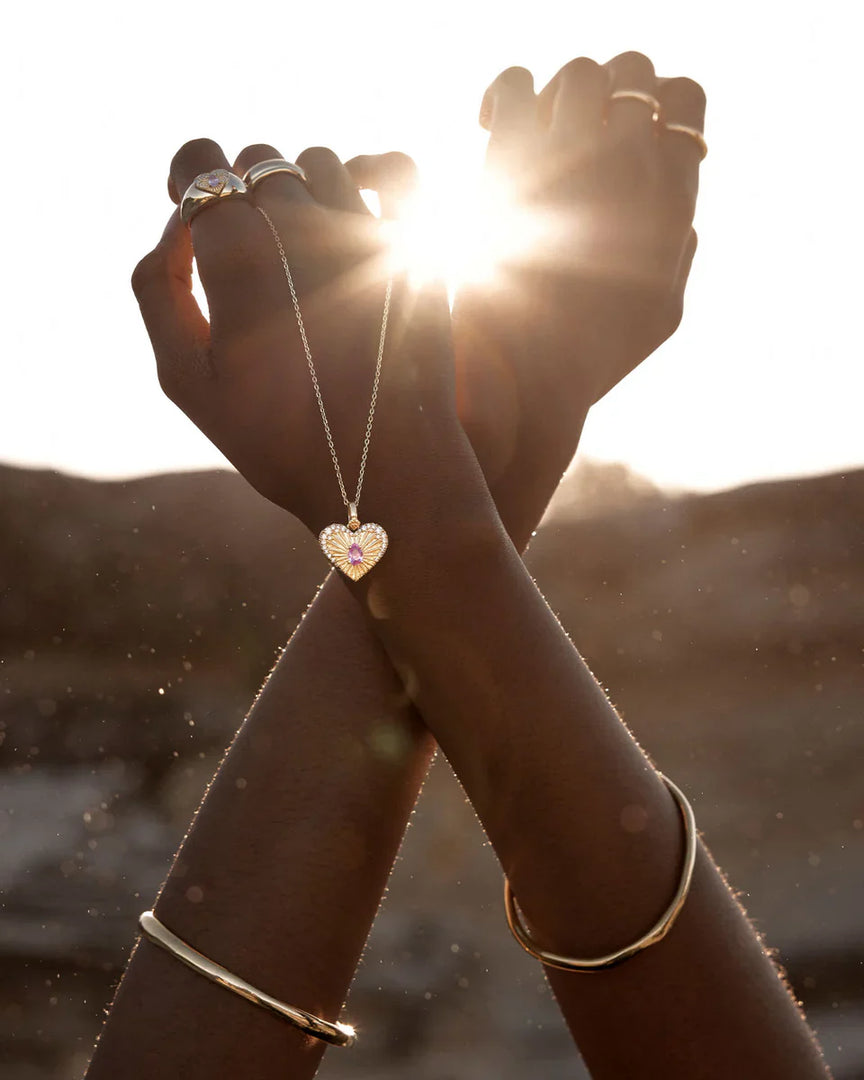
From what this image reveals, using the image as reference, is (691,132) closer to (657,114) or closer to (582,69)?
(657,114)

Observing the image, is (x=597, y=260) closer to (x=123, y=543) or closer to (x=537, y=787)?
(x=537, y=787)

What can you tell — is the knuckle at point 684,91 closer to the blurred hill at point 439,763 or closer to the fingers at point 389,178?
the fingers at point 389,178

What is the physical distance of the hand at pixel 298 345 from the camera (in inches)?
49.3

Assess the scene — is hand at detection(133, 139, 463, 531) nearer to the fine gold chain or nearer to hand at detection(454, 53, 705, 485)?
the fine gold chain

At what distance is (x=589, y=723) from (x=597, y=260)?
0.99m

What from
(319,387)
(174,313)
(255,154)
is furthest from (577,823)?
(255,154)

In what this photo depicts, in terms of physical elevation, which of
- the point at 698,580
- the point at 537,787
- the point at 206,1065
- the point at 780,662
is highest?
the point at 698,580

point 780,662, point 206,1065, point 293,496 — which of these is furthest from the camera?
point 780,662

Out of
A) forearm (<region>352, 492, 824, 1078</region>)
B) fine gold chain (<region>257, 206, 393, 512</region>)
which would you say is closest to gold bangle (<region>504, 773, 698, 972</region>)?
forearm (<region>352, 492, 824, 1078</region>)

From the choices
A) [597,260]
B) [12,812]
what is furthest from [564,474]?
[12,812]

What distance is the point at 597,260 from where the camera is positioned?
1.72m

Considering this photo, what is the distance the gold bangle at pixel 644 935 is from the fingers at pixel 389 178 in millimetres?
1008

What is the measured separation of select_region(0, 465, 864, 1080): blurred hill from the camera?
384cm

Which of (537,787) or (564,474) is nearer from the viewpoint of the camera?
(537,787)
